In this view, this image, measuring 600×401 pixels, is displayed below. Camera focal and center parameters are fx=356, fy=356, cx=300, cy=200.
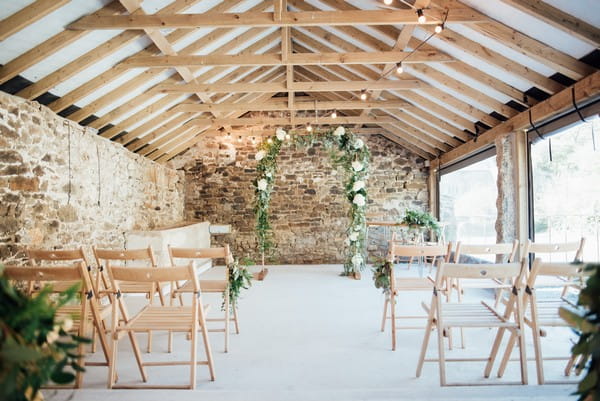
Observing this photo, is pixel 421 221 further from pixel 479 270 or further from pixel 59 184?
pixel 59 184

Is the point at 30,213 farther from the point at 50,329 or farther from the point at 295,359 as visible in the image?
the point at 50,329

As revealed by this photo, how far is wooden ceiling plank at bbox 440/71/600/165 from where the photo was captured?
130 inches

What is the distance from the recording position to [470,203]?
24.5 feet

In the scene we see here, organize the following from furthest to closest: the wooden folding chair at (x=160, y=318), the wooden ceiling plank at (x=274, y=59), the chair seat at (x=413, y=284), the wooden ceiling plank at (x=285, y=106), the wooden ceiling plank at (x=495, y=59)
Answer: the wooden ceiling plank at (x=285, y=106) → the wooden ceiling plank at (x=274, y=59) → the wooden ceiling plank at (x=495, y=59) → the chair seat at (x=413, y=284) → the wooden folding chair at (x=160, y=318)

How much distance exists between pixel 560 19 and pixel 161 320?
154 inches

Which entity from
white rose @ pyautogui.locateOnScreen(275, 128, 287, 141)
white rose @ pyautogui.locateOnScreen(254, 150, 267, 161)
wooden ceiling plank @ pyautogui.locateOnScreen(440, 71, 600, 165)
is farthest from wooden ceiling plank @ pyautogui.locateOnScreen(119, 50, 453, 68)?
white rose @ pyautogui.locateOnScreen(254, 150, 267, 161)

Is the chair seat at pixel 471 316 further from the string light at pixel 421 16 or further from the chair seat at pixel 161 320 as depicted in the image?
the string light at pixel 421 16

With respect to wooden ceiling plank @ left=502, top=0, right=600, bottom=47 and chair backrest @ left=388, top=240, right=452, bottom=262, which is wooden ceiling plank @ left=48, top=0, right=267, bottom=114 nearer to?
wooden ceiling plank @ left=502, top=0, right=600, bottom=47

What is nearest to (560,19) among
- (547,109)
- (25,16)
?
(547,109)

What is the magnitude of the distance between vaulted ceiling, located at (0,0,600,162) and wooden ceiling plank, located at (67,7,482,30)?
10mm

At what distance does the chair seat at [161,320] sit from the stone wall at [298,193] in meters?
5.86

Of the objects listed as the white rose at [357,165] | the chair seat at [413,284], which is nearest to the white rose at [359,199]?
the white rose at [357,165]

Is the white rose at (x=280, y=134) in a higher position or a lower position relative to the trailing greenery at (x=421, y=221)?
higher

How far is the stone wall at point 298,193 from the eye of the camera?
8.38 m
